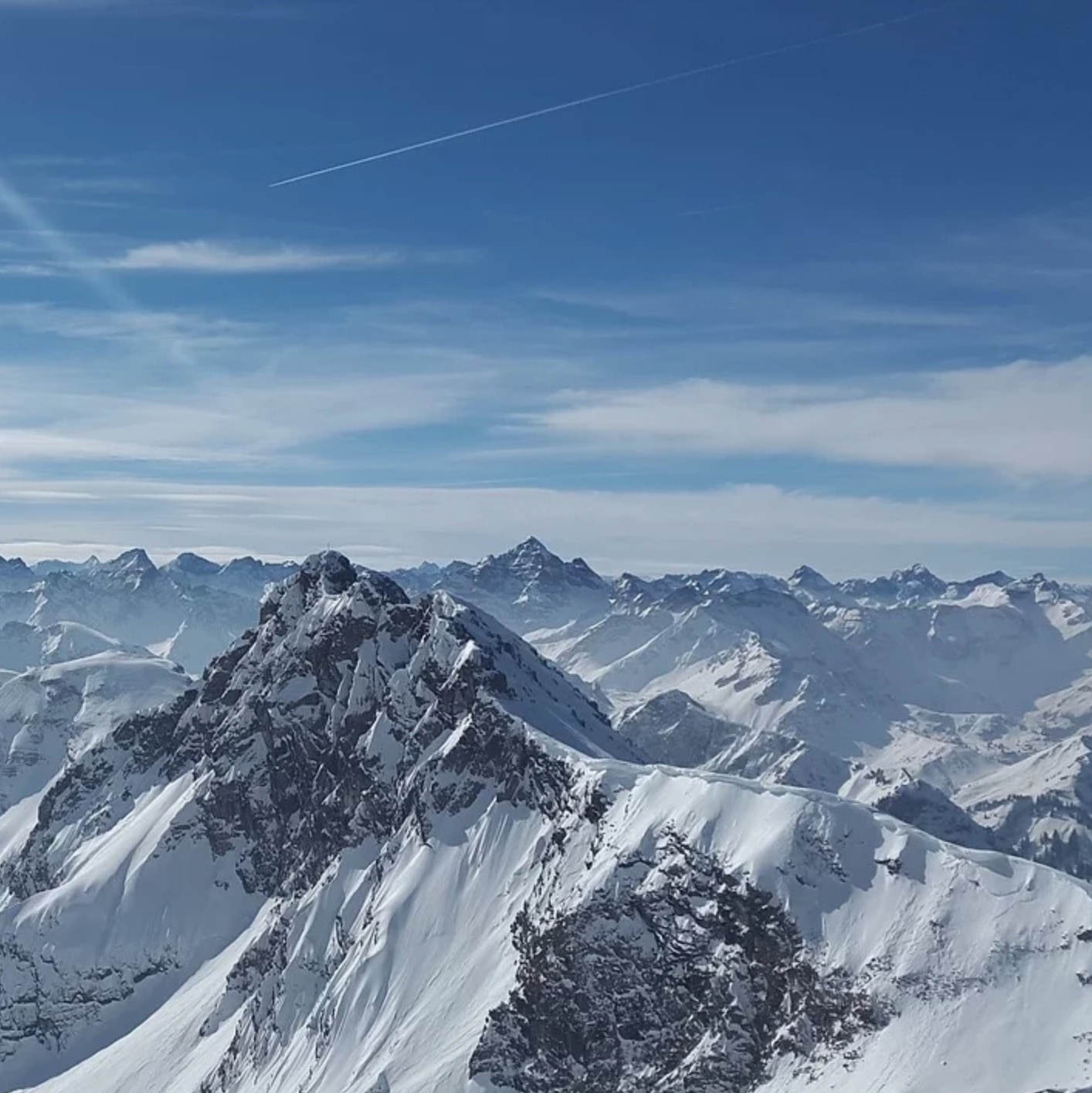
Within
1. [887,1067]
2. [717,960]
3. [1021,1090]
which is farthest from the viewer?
[717,960]

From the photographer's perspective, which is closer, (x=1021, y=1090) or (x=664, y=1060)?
(x=1021, y=1090)

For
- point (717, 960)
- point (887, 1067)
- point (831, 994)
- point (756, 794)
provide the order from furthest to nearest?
point (756, 794) → point (717, 960) → point (831, 994) → point (887, 1067)

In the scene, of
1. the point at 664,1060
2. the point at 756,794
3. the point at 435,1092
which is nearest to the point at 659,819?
the point at 756,794

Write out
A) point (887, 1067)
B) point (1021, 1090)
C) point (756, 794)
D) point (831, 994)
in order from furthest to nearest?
point (756, 794), point (831, 994), point (887, 1067), point (1021, 1090)

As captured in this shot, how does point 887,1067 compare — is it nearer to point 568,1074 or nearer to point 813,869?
point 813,869

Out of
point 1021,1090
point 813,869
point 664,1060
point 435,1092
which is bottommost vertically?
point 435,1092

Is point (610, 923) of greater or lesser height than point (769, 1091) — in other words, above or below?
above

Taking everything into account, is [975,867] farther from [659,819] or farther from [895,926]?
[659,819]

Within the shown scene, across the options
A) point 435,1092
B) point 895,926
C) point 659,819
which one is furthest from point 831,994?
point 435,1092

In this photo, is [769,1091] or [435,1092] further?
[435,1092]
